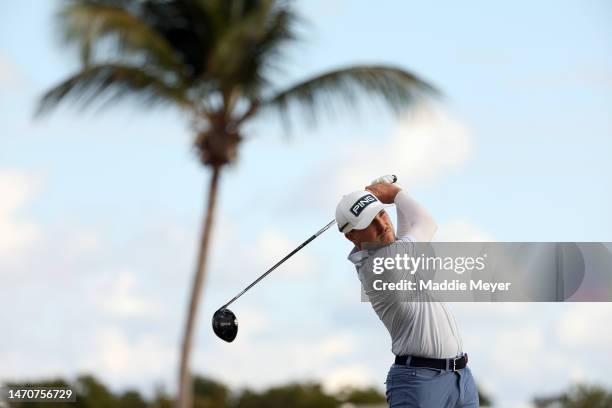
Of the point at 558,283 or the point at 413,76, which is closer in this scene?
the point at 558,283

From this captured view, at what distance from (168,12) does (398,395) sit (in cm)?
1315

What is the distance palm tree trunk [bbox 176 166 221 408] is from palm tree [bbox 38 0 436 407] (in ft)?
0.05

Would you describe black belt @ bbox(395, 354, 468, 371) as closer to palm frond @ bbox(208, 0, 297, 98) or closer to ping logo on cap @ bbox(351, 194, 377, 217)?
ping logo on cap @ bbox(351, 194, 377, 217)

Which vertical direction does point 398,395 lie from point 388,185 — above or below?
below

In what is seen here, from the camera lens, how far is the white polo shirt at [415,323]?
251 inches

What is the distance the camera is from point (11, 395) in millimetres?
11312

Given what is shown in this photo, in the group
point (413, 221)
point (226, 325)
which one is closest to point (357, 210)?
point (413, 221)

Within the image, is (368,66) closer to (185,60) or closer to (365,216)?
(185,60)

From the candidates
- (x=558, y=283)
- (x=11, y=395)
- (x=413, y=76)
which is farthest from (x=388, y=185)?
(x=413, y=76)

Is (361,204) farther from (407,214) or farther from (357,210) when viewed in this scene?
(407,214)

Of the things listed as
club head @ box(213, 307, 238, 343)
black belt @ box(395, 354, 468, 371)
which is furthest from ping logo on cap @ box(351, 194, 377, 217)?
club head @ box(213, 307, 238, 343)

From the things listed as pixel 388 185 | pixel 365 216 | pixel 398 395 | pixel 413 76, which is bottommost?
pixel 398 395

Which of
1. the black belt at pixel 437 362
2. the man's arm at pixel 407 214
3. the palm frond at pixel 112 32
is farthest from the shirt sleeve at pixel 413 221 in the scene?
the palm frond at pixel 112 32

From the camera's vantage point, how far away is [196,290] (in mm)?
17844
